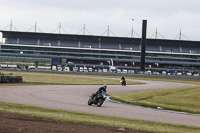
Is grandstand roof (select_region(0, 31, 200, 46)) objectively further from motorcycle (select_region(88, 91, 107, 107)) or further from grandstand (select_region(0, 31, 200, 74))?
motorcycle (select_region(88, 91, 107, 107))

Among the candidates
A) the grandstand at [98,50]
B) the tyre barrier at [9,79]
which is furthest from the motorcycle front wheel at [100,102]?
the grandstand at [98,50]

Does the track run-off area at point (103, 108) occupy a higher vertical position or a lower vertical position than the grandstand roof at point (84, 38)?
lower

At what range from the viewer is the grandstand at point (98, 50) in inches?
6073

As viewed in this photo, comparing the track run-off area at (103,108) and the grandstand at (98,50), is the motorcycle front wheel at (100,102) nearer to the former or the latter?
the track run-off area at (103,108)

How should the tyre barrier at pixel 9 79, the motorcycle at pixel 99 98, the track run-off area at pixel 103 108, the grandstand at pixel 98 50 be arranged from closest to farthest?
the track run-off area at pixel 103 108 < the motorcycle at pixel 99 98 < the tyre barrier at pixel 9 79 < the grandstand at pixel 98 50

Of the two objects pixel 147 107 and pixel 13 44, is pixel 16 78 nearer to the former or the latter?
pixel 147 107

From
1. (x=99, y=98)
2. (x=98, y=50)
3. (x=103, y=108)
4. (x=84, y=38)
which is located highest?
(x=84, y=38)

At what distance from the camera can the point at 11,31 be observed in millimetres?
161750

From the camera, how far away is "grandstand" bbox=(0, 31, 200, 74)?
506 feet

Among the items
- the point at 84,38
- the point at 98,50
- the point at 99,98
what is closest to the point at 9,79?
the point at 99,98

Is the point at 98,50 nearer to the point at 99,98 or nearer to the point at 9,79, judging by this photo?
the point at 9,79

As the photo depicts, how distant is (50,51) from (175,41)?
56.7 m

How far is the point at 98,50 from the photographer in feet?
518

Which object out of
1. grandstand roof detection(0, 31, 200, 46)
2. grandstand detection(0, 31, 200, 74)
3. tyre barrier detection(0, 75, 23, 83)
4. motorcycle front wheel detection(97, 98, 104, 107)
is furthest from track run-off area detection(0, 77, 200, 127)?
grandstand roof detection(0, 31, 200, 46)
